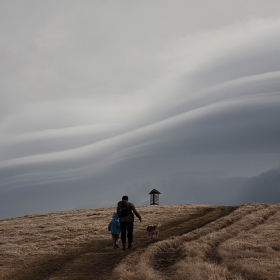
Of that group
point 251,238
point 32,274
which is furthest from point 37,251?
point 251,238

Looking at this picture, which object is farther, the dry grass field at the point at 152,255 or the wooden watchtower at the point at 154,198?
the wooden watchtower at the point at 154,198

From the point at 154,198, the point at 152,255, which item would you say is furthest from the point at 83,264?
the point at 154,198

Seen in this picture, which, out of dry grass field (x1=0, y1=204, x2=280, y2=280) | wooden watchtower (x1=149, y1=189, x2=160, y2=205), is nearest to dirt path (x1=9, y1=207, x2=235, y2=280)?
dry grass field (x1=0, y1=204, x2=280, y2=280)

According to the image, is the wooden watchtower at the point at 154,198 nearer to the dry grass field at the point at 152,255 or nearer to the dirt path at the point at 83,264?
the dry grass field at the point at 152,255

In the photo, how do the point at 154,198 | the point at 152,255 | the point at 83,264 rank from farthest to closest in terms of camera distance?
the point at 154,198 < the point at 152,255 < the point at 83,264

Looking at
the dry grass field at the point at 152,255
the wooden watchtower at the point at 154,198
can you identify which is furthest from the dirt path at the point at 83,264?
the wooden watchtower at the point at 154,198

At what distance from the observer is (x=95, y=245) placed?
24.4 meters

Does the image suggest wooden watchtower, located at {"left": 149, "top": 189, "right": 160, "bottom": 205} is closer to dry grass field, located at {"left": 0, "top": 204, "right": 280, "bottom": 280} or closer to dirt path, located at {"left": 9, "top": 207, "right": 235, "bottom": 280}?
dry grass field, located at {"left": 0, "top": 204, "right": 280, "bottom": 280}

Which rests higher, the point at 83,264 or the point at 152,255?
the point at 152,255

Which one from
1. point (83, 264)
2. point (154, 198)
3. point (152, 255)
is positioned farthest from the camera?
point (154, 198)

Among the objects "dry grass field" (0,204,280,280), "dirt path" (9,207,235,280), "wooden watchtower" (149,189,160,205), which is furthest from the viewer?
"wooden watchtower" (149,189,160,205)

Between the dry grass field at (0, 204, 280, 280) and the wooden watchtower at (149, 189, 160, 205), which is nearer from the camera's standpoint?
the dry grass field at (0, 204, 280, 280)

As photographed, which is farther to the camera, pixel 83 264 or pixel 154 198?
pixel 154 198

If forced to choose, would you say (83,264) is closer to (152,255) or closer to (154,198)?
(152,255)
